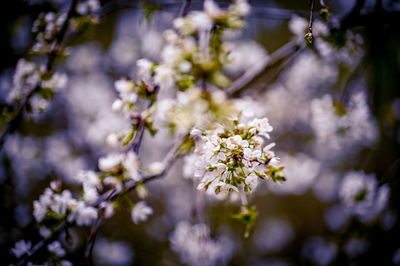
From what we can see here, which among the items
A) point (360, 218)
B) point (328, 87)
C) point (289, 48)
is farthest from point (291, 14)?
point (360, 218)

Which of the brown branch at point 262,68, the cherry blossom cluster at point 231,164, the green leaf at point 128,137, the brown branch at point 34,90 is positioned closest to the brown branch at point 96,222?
the green leaf at point 128,137

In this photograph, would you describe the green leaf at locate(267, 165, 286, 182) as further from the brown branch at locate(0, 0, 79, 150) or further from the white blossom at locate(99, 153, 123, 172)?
the brown branch at locate(0, 0, 79, 150)

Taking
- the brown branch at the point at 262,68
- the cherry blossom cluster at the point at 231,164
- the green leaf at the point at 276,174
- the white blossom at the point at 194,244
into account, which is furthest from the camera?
the brown branch at the point at 262,68

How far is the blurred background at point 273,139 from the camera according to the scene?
2.67 metres

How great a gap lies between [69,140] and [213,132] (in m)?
4.50

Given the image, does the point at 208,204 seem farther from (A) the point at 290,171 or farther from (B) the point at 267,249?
(B) the point at 267,249

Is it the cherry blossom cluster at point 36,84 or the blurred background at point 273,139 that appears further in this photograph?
the blurred background at point 273,139

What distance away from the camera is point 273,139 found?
3.96 m

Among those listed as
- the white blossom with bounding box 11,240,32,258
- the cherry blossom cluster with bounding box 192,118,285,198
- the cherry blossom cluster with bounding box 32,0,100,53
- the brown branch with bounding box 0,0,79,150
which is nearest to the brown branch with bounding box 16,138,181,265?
the white blossom with bounding box 11,240,32,258

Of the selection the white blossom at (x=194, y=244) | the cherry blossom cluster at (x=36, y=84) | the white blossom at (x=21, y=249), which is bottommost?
the white blossom at (x=194, y=244)

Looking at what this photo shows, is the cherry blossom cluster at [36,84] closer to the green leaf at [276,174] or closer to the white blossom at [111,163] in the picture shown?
the white blossom at [111,163]

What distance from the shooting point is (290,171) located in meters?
3.98

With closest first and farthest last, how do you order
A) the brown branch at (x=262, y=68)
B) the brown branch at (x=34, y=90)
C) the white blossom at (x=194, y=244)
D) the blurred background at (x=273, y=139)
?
the white blossom at (x=194, y=244), the brown branch at (x=34, y=90), the brown branch at (x=262, y=68), the blurred background at (x=273, y=139)

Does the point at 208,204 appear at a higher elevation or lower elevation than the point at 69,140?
lower
